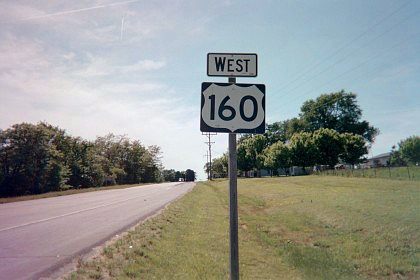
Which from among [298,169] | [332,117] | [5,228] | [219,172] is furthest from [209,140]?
[5,228]

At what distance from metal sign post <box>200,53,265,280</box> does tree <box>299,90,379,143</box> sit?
102959 mm

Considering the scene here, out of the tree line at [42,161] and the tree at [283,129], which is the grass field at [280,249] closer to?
the tree line at [42,161]

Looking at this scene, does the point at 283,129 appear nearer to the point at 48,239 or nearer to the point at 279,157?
the point at 279,157

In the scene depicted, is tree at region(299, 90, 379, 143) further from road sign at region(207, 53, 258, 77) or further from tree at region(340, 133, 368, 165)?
road sign at region(207, 53, 258, 77)

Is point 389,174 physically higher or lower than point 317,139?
lower

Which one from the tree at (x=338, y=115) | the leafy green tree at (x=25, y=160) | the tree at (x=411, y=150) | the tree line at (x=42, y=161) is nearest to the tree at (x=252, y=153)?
the tree at (x=338, y=115)

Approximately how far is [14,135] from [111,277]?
45.2 metres

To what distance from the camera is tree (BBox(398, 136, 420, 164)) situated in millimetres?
116756

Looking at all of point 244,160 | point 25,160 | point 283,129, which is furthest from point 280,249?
point 283,129

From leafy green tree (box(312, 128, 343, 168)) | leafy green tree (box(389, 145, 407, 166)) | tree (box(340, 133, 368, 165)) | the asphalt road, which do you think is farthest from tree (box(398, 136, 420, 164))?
the asphalt road

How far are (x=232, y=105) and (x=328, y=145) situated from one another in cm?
8146

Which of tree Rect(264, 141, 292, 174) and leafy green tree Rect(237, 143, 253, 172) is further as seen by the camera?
leafy green tree Rect(237, 143, 253, 172)

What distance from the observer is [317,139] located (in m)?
82.4

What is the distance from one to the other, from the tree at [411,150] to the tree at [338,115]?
2154 centimetres
